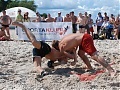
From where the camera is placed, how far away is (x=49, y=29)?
1473 cm

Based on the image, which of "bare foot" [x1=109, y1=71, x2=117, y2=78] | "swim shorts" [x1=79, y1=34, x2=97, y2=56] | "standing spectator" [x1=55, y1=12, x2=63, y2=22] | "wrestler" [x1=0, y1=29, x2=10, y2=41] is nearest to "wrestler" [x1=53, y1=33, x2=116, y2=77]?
"swim shorts" [x1=79, y1=34, x2=97, y2=56]

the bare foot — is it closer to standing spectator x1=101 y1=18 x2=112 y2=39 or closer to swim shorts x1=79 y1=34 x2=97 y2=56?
swim shorts x1=79 y1=34 x2=97 y2=56

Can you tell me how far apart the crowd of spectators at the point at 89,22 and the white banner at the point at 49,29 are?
0.41 meters

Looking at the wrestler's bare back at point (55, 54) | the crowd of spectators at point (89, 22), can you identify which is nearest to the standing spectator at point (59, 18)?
the crowd of spectators at point (89, 22)

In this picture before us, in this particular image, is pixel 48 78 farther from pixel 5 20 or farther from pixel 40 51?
pixel 5 20

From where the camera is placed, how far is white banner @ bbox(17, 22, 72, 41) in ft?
47.9

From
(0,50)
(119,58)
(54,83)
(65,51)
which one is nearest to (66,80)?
(54,83)

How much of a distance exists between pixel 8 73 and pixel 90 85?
207 centimetres

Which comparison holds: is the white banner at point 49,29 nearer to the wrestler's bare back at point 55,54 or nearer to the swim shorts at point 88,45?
the wrestler's bare back at point 55,54

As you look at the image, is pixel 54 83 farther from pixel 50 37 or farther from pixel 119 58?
pixel 50 37

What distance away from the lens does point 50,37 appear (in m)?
14.6

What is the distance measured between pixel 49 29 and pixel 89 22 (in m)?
2.09

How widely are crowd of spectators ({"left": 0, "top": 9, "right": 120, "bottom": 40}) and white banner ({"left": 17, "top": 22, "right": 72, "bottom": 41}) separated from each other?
41 centimetres

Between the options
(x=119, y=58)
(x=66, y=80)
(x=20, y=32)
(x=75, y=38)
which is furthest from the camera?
(x=20, y=32)
